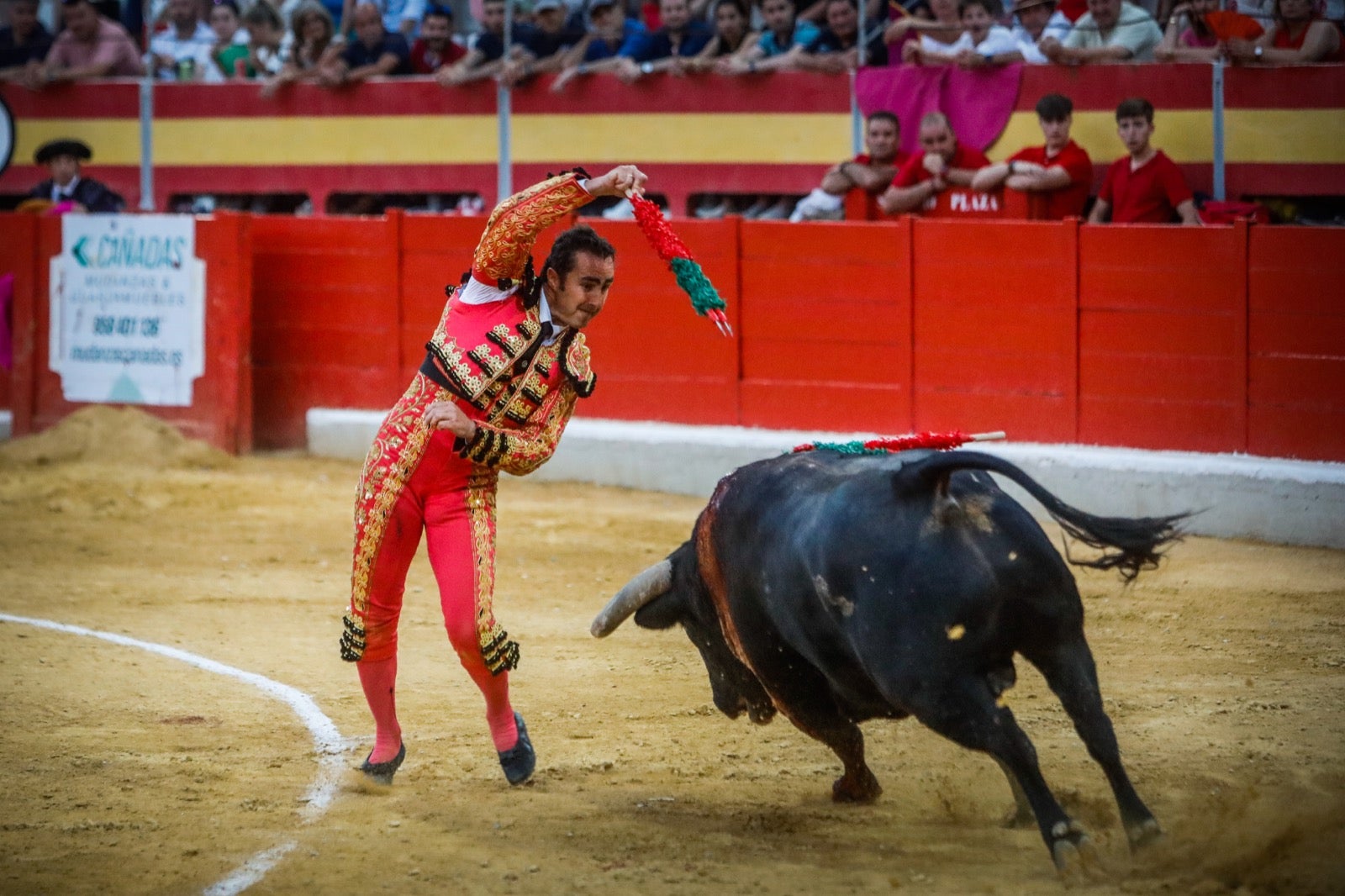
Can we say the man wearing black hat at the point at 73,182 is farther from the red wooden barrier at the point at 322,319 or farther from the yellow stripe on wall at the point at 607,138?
the red wooden barrier at the point at 322,319

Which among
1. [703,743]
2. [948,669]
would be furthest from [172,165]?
[948,669]

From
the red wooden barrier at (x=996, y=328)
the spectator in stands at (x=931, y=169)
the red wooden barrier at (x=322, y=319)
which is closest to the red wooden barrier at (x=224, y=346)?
the red wooden barrier at (x=322, y=319)

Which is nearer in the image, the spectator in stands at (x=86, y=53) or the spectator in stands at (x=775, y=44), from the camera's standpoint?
the spectator in stands at (x=775, y=44)

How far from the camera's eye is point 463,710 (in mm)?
5711

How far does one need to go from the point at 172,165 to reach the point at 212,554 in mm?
5628

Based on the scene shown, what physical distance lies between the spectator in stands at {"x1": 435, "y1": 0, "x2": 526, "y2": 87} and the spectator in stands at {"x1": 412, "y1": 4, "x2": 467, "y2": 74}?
20 centimetres

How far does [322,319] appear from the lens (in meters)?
11.4

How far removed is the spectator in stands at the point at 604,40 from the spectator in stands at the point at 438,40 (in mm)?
945

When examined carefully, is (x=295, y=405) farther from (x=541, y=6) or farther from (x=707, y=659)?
(x=707, y=659)

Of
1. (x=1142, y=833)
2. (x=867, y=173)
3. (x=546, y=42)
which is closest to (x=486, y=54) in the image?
(x=546, y=42)

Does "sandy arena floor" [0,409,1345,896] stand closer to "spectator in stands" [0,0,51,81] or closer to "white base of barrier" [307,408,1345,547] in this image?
"white base of barrier" [307,408,1345,547]

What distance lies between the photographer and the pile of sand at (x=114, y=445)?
10.8 m

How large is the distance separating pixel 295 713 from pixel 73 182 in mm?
7652

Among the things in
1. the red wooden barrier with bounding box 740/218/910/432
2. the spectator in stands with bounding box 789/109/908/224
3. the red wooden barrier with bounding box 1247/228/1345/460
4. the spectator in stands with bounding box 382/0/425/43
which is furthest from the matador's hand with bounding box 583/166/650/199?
the spectator in stands with bounding box 382/0/425/43
